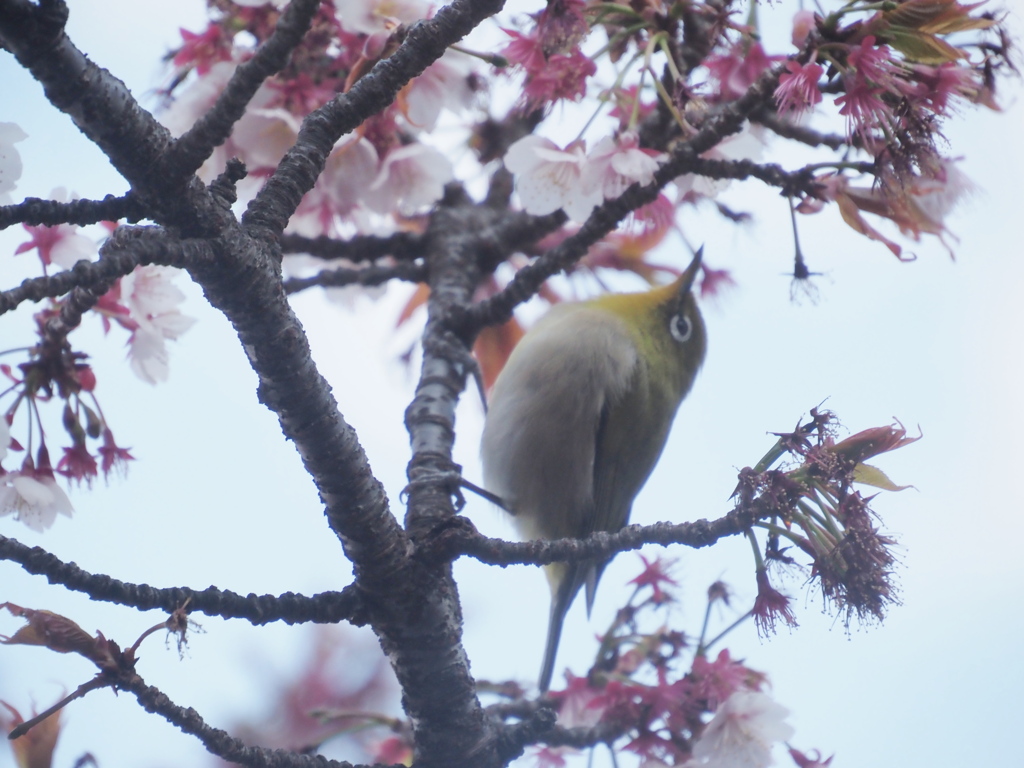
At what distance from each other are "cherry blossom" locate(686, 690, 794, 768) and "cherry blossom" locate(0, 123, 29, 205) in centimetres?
165

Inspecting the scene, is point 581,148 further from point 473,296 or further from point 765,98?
point 473,296

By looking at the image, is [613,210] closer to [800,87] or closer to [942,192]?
[800,87]

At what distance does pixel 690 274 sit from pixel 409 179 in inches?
43.2

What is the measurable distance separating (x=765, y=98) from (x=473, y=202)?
4.60 ft

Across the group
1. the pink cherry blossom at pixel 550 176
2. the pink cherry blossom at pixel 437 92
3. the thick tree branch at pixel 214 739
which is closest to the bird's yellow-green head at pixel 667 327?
the pink cherry blossom at pixel 550 176

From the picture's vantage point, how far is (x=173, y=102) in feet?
7.24

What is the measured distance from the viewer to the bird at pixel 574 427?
9.18 feet

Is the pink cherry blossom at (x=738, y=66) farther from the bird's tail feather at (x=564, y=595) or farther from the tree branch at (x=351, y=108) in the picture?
the bird's tail feather at (x=564, y=595)

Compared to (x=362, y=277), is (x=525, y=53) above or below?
below

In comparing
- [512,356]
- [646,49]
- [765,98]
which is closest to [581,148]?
[646,49]

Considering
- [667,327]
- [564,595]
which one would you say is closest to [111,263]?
[564,595]

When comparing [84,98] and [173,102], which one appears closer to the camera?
[84,98]

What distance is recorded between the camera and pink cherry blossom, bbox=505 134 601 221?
81.5 inches

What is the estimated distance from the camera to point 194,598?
1.34 metres
